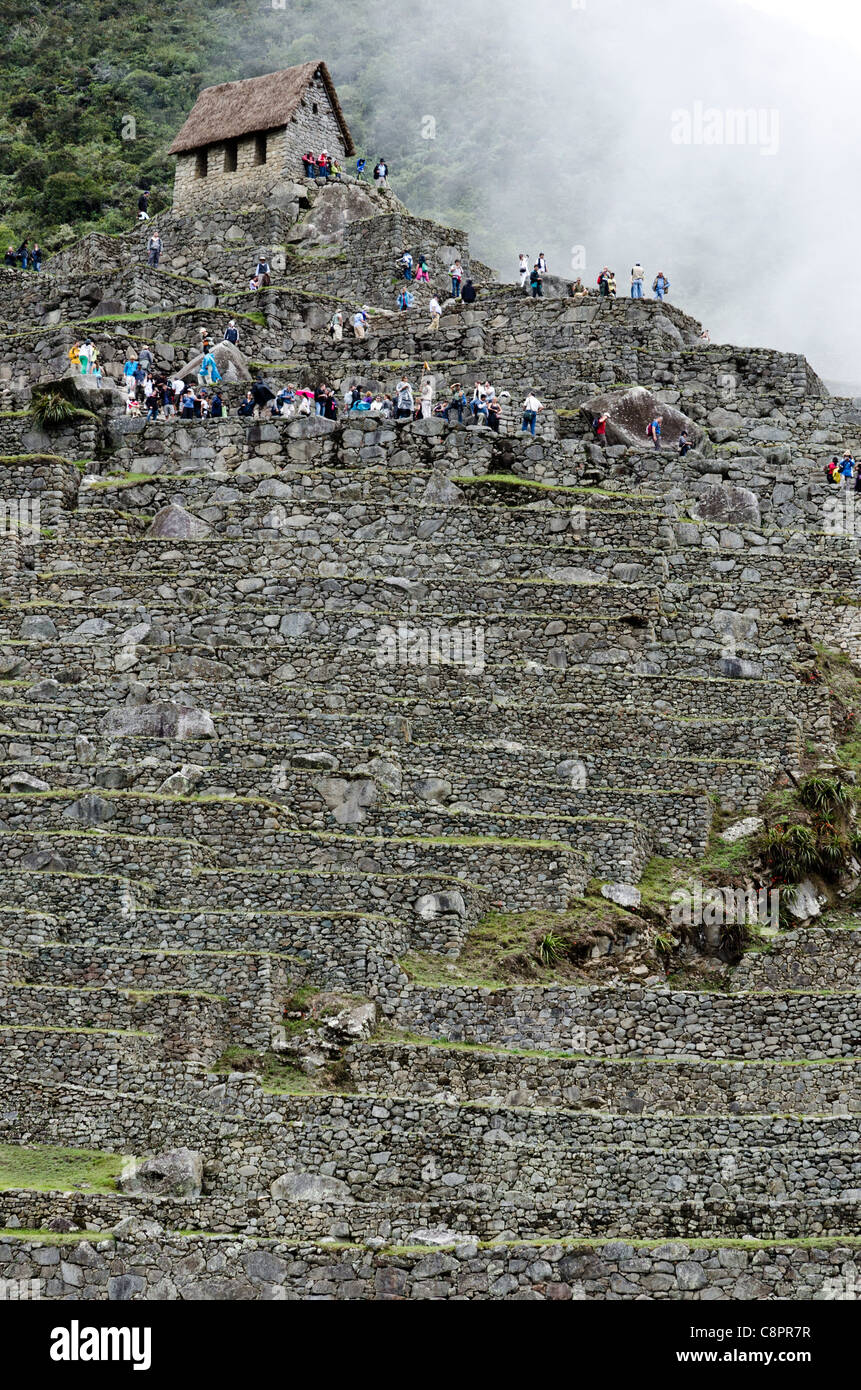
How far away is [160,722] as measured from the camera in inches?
1164

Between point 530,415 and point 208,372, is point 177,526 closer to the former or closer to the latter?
point 208,372

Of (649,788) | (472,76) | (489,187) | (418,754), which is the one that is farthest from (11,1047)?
(472,76)

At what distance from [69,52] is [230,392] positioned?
140 ft

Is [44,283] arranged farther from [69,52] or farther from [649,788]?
[69,52]

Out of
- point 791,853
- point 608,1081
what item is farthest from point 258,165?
point 608,1081

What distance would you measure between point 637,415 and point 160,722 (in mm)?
12290

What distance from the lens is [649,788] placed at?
1138 inches

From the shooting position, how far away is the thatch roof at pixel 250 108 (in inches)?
1860

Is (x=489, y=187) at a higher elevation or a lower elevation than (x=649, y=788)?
higher

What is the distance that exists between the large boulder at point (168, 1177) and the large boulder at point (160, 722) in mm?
7996

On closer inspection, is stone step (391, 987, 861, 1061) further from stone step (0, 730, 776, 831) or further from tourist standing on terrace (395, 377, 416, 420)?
tourist standing on terrace (395, 377, 416, 420)

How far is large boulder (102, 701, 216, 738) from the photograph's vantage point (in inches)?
1157

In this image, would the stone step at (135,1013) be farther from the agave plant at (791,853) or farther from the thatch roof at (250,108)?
the thatch roof at (250,108)

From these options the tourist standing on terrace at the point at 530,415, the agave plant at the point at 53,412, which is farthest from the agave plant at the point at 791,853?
the agave plant at the point at 53,412
